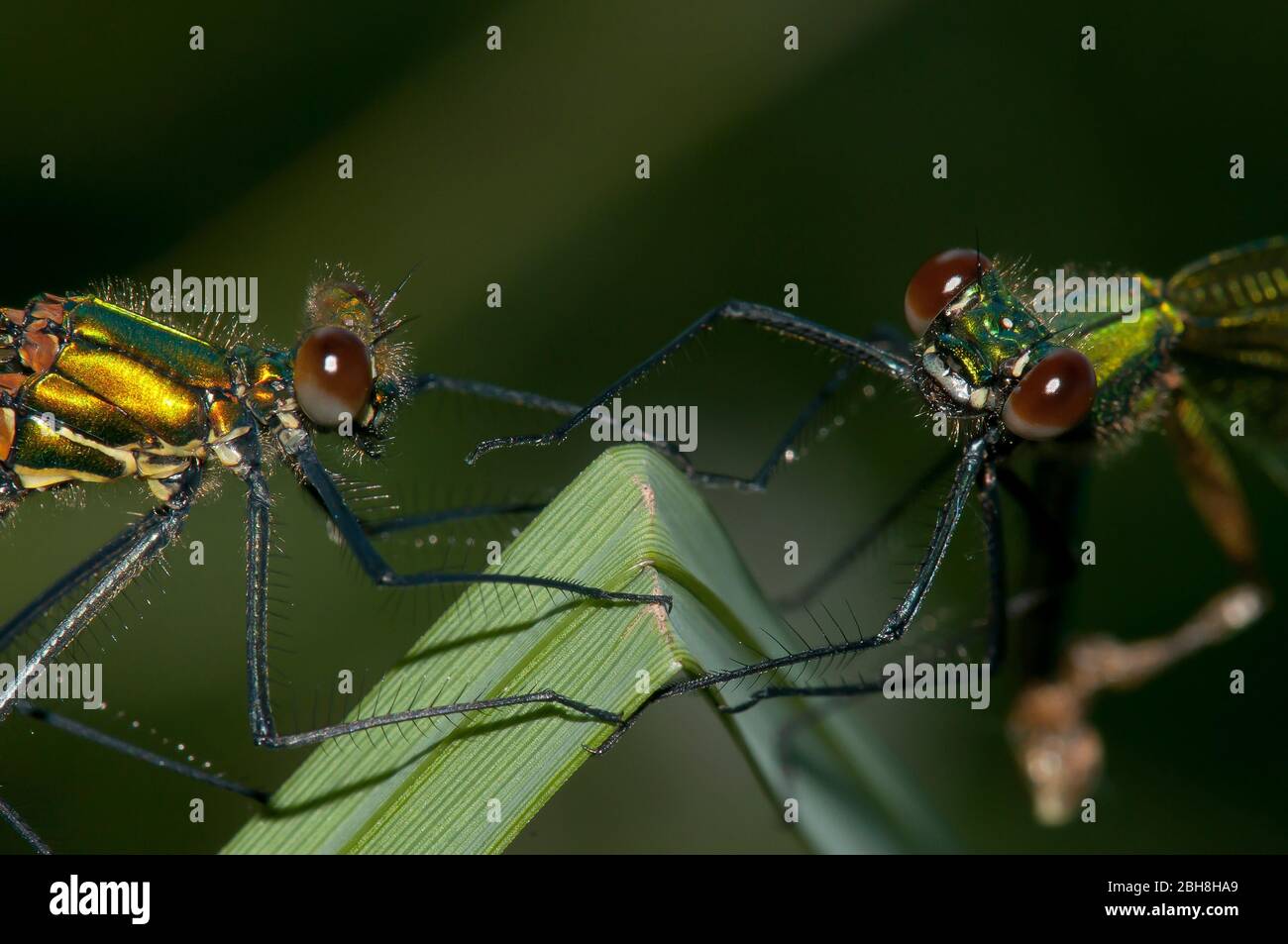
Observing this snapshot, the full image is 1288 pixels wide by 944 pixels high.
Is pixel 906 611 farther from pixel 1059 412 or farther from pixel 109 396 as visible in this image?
pixel 109 396

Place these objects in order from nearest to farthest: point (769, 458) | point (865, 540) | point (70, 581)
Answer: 1. point (70, 581)
2. point (769, 458)
3. point (865, 540)

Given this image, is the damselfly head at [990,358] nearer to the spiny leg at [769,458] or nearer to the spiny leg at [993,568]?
the spiny leg at [993,568]

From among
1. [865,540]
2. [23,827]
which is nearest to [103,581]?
[23,827]

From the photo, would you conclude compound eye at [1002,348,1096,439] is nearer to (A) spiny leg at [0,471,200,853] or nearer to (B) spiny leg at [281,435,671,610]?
(B) spiny leg at [281,435,671,610]

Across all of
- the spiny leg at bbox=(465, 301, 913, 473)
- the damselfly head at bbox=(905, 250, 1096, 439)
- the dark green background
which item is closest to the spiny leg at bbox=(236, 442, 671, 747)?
the dark green background

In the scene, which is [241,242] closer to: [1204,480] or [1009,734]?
[1009,734]

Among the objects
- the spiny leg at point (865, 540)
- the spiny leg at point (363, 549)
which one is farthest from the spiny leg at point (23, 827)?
the spiny leg at point (865, 540)
